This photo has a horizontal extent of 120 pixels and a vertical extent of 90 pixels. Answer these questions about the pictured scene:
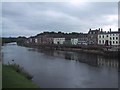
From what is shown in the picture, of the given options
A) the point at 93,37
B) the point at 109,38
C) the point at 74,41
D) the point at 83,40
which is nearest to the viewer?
the point at 109,38

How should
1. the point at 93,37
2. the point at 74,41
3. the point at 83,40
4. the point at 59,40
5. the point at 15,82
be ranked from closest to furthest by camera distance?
the point at 15,82 < the point at 93,37 < the point at 83,40 < the point at 74,41 < the point at 59,40

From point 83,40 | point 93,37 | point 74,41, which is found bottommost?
point 74,41

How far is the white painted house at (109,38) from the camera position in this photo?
8531cm

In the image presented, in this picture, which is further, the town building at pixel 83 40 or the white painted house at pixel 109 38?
the town building at pixel 83 40

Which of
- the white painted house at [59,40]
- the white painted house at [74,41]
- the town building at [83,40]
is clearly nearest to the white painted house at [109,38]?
the town building at [83,40]

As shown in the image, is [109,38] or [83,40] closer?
[109,38]

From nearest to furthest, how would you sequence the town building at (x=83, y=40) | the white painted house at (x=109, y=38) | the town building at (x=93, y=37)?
the white painted house at (x=109, y=38), the town building at (x=93, y=37), the town building at (x=83, y=40)

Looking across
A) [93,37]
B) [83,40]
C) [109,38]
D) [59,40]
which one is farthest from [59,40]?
[109,38]

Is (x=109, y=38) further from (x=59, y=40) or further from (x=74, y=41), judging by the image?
(x=59, y=40)

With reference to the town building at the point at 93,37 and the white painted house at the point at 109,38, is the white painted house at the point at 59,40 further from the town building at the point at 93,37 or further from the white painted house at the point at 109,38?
the white painted house at the point at 109,38

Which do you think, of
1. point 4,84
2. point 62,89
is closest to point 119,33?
point 62,89

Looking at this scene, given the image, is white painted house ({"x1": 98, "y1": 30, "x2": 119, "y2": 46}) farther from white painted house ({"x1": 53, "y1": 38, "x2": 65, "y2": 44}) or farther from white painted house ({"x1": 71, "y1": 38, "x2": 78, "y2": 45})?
white painted house ({"x1": 53, "y1": 38, "x2": 65, "y2": 44})

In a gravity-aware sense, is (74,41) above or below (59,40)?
below

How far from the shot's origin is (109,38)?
88375 millimetres
